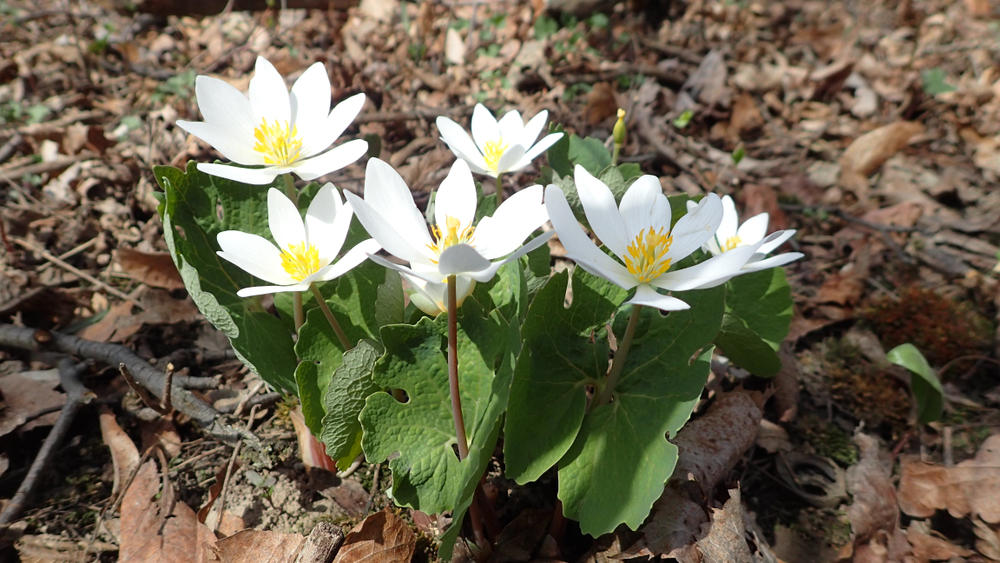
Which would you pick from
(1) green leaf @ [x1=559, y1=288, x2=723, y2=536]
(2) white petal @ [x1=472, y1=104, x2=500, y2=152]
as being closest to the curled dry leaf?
(1) green leaf @ [x1=559, y1=288, x2=723, y2=536]

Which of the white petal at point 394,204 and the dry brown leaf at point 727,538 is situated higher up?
the white petal at point 394,204

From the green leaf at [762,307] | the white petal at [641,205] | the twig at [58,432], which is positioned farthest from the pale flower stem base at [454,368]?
the twig at [58,432]

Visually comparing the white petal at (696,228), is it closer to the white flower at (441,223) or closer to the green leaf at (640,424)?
the green leaf at (640,424)

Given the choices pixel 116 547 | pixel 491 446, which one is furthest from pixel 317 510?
pixel 491 446

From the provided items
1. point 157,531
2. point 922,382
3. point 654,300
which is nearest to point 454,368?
point 654,300

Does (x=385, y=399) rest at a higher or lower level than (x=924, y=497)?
higher

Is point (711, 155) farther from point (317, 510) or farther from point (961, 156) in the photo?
point (317, 510)

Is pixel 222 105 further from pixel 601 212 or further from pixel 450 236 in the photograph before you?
pixel 601 212
